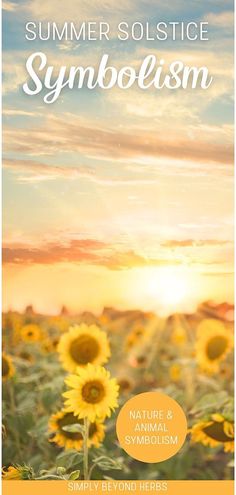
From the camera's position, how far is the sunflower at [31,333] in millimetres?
5632

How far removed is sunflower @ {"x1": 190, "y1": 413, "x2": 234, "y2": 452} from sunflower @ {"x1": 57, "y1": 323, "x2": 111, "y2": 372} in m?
0.39

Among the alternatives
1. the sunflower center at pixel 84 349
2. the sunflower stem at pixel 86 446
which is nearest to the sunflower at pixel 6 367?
the sunflower center at pixel 84 349

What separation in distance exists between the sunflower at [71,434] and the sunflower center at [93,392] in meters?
0.07

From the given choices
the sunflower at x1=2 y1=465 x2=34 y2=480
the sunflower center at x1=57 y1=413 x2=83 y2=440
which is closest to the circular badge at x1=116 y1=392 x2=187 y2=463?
the sunflower center at x1=57 y1=413 x2=83 y2=440

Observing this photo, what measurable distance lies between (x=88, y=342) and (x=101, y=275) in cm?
23

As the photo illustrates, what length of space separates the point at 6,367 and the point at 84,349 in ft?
0.88

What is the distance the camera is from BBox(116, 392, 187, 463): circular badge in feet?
18.0

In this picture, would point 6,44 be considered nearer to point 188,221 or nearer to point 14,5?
point 14,5

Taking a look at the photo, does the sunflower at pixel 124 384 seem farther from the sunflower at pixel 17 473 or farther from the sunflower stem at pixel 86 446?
the sunflower at pixel 17 473

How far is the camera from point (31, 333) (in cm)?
568

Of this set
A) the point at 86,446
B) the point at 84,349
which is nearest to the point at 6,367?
the point at 84,349

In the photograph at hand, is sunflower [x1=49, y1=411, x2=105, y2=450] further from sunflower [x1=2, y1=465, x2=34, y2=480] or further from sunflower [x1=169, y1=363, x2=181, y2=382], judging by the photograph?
sunflower [x1=169, y1=363, x2=181, y2=382]

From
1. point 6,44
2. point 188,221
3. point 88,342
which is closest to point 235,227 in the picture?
point 188,221

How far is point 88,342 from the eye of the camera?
5559 millimetres
